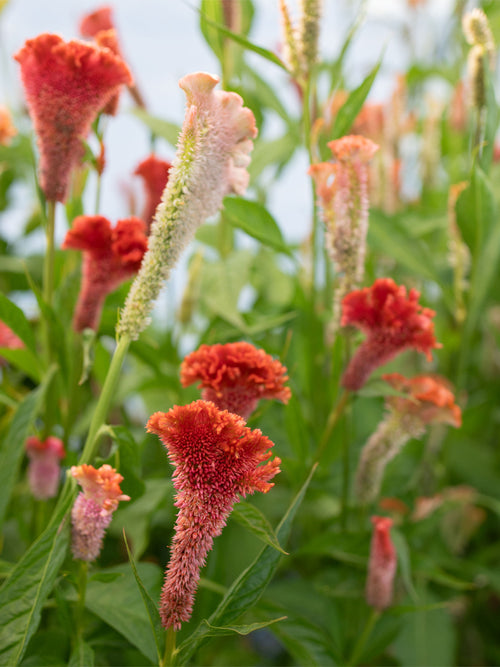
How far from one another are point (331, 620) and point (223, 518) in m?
0.38

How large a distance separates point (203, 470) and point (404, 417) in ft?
0.92

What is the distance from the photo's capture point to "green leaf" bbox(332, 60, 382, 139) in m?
0.55

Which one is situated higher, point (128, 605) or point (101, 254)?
point (101, 254)

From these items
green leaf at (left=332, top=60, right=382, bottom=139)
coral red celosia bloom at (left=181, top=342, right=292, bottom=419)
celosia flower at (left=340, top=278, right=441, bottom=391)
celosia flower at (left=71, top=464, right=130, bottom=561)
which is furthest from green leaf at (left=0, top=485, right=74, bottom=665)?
green leaf at (left=332, top=60, right=382, bottom=139)

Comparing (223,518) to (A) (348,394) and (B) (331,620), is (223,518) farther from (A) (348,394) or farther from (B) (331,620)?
(B) (331,620)

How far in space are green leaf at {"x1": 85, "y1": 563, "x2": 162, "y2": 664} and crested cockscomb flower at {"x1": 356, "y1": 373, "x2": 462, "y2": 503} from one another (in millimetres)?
215

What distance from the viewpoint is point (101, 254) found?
503mm

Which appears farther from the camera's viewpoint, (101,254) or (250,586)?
(101,254)

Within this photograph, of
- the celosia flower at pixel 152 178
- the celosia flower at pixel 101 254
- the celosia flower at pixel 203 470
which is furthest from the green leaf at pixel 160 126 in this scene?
the celosia flower at pixel 203 470

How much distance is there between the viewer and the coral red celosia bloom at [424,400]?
0.54 m

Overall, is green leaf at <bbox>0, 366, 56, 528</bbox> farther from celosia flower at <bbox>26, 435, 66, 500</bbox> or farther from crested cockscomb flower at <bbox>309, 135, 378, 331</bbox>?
crested cockscomb flower at <bbox>309, 135, 378, 331</bbox>

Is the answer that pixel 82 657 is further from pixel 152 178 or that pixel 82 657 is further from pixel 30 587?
pixel 152 178

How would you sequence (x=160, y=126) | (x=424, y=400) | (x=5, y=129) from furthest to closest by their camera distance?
1. (x=5, y=129)
2. (x=160, y=126)
3. (x=424, y=400)

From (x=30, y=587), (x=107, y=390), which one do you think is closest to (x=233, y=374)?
(x=107, y=390)
